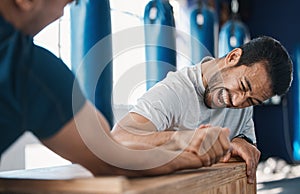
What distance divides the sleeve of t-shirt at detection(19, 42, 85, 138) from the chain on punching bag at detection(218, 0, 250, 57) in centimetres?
332

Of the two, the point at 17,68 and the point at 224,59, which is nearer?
the point at 17,68

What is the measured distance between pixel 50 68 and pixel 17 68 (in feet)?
0.14

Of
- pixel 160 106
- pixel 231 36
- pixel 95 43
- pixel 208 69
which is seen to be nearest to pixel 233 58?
pixel 208 69

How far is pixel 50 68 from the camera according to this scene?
59 cm

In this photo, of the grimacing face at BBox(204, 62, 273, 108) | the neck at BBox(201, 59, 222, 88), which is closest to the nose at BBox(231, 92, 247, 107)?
the grimacing face at BBox(204, 62, 273, 108)

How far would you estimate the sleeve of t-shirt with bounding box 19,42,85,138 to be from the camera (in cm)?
57

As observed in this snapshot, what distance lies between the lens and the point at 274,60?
1416mm

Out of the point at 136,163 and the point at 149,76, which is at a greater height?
the point at 149,76

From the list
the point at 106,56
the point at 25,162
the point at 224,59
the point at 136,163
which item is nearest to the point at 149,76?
the point at 106,56

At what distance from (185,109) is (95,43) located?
80 cm

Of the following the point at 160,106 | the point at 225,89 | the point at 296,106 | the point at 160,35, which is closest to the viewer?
the point at 160,106

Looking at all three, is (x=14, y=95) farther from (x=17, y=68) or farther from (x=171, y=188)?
(x=171, y=188)

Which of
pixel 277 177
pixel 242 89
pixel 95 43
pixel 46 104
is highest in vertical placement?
pixel 95 43

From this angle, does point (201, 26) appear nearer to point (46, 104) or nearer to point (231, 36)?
point (231, 36)
